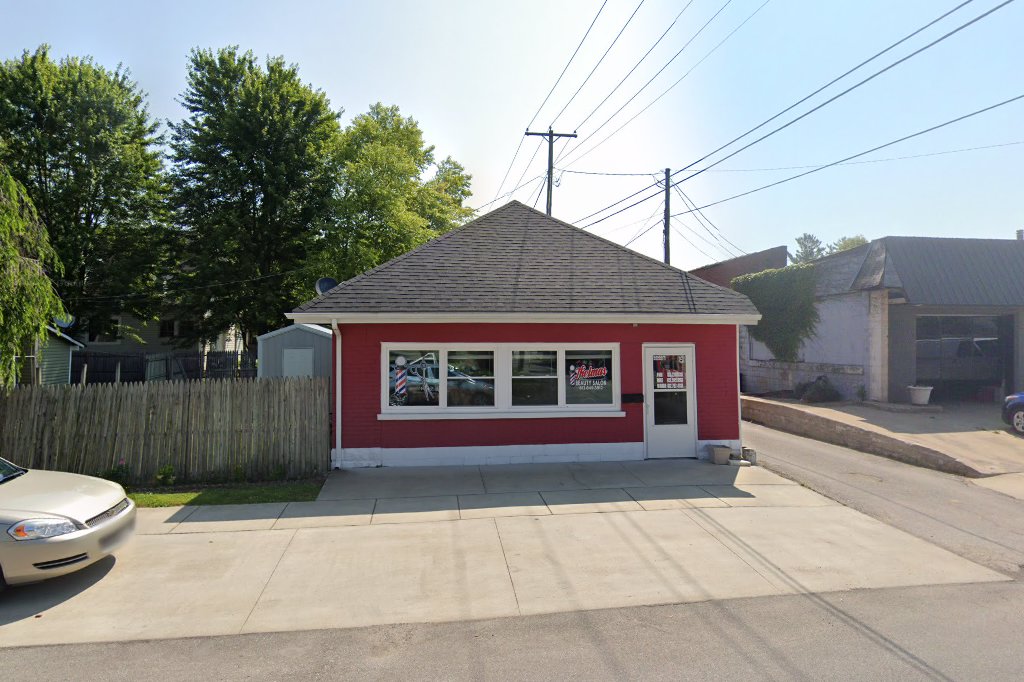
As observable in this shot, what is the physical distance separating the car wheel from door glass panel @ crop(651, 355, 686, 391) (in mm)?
8869

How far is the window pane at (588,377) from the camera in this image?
35.4 ft

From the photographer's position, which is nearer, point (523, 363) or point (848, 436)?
point (523, 363)

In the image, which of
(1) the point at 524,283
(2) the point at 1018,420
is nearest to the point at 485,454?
(1) the point at 524,283

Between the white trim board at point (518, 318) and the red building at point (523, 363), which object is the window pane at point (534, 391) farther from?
the white trim board at point (518, 318)

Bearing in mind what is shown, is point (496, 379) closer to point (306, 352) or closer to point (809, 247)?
point (306, 352)

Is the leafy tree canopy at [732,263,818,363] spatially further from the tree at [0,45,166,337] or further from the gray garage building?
the tree at [0,45,166,337]

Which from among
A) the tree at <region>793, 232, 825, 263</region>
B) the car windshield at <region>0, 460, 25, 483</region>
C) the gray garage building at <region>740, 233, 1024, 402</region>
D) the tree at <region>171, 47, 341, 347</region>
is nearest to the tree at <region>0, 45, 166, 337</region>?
the tree at <region>171, 47, 341, 347</region>

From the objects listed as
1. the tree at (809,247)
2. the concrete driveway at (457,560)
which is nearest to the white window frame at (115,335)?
the concrete driveway at (457,560)

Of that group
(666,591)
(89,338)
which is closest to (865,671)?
(666,591)

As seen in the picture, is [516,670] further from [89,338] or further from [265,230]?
[89,338]

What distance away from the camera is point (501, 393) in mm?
10594

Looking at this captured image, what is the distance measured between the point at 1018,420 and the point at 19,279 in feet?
64.8

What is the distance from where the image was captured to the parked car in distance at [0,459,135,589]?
500 centimetres

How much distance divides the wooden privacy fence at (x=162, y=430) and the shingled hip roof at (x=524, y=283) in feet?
5.83
